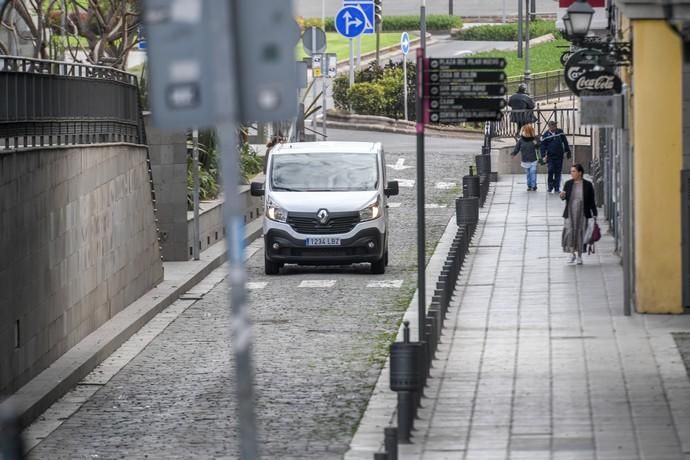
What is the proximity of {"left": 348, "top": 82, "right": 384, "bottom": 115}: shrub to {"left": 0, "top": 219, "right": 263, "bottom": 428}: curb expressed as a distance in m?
27.1

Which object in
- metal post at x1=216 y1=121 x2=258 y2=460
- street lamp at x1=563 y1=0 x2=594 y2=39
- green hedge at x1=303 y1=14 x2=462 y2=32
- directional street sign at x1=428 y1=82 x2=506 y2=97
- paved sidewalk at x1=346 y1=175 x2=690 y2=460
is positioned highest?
green hedge at x1=303 y1=14 x2=462 y2=32

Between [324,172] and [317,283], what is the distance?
2.08 m

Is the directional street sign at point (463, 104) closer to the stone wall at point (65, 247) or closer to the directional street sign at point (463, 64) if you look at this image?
the directional street sign at point (463, 64)

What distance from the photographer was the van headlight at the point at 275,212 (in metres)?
26.8

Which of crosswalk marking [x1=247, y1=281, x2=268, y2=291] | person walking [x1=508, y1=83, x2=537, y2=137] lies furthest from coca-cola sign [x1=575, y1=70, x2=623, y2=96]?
person walking [x1=508, y1=83, x2=537, y2=137]

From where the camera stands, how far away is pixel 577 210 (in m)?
26.2

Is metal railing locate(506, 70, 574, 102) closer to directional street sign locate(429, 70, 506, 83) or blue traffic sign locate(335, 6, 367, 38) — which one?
blue traffic sign locate(335, 6, 367, 38)

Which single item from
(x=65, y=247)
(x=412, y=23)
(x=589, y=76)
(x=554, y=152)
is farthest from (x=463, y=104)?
(x=412, y=23)

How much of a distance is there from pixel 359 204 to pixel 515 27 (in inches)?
2197

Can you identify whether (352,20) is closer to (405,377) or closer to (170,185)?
(170,185)

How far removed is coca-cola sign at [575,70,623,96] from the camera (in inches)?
899

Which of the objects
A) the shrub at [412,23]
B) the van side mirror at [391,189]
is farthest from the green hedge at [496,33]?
the van side mirror at [391,189]

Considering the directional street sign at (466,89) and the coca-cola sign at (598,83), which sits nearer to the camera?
the directional street sign at (466,89)

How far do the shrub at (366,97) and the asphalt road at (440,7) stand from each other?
35385mm
